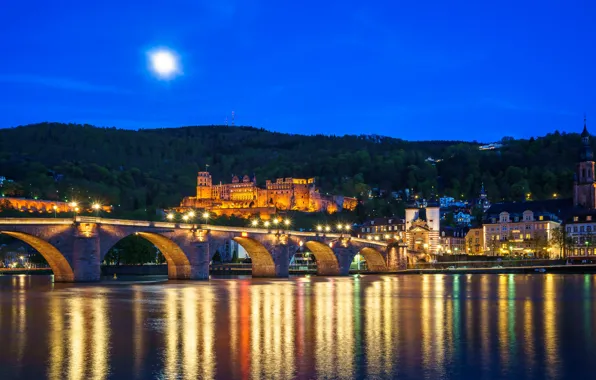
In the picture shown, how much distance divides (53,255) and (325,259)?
4726cm

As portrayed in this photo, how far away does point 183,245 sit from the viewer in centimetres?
7900

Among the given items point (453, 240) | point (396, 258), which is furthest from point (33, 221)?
point (453, 240)

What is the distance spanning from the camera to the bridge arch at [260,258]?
9169cm

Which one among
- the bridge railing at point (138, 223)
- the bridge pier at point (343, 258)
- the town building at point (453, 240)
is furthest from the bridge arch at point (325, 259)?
the town building at point (453, 240)

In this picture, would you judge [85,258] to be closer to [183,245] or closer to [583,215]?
[183,245]

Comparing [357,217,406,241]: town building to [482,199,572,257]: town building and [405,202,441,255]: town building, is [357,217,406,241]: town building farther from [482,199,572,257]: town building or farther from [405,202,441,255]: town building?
[482,199,572,257]: town building

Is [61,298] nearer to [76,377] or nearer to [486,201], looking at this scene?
[76,377]

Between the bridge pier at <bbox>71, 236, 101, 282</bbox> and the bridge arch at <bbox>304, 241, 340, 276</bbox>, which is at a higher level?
the bridge pier at <bbox>71, 236, 101, 282</bbox>

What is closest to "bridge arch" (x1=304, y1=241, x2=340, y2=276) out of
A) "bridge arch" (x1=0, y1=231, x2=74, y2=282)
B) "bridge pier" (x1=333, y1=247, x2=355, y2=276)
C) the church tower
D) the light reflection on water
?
"bridge pier" (x1=333, y1=247, x2=355, y2=276)

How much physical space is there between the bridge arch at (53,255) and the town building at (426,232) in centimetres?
8075

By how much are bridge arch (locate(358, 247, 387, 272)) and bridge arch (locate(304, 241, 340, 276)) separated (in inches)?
405

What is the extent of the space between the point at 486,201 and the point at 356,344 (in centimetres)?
17616

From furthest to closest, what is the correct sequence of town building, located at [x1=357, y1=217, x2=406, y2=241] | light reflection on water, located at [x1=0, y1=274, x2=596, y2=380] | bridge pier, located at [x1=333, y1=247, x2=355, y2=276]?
town building, located at [x1=357, y1=217, x2=406, y2=241], bridge pier, located at [x1=333, y1=247, x2=355, y2=276], light reflection on water, located at [x1=0, y1=274, x2=596, y2=380]

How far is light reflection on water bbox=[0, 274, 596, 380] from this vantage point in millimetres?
20219
